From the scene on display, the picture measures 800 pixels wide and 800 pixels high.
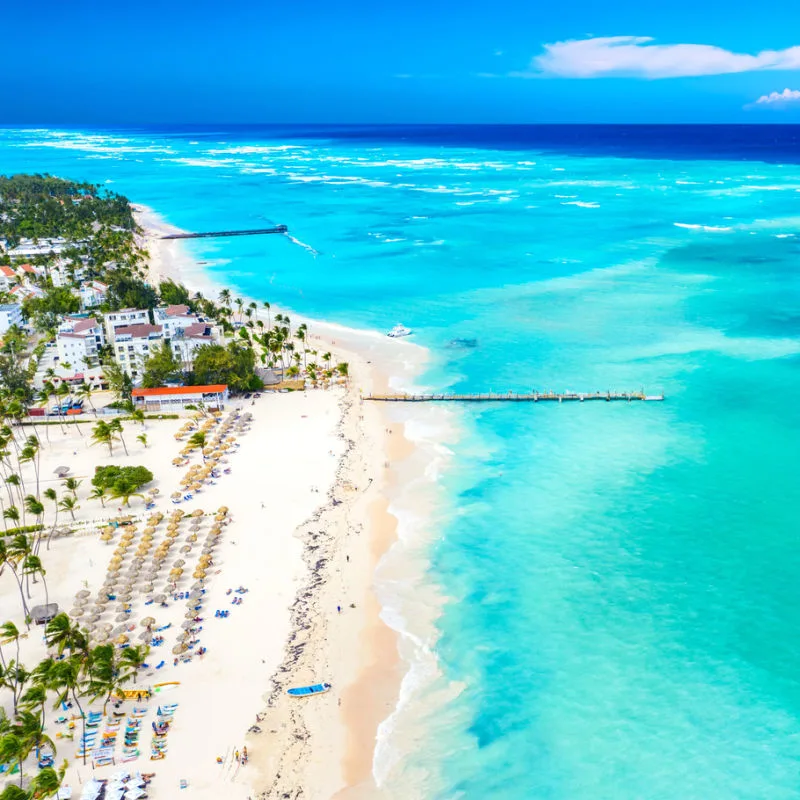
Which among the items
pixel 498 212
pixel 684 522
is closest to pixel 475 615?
pixel 684 522

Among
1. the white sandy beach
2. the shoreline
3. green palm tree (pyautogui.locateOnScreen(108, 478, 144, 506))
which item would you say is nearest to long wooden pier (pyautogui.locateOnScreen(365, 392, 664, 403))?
the white sandy beach

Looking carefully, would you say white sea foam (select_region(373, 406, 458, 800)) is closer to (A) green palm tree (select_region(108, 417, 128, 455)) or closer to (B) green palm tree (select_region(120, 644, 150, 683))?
(B) green palm tree (select_region(120, 644, 150, 683))

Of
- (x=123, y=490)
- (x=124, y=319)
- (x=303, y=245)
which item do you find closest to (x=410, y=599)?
(x=123, y=490)

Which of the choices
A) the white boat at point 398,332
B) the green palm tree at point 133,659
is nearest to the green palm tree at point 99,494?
the green palm tree at point 133,659

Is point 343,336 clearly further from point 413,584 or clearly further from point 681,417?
point 413,584

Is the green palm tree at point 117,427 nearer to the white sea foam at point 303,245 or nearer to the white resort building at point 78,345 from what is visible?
the white resort building at point 78,345
